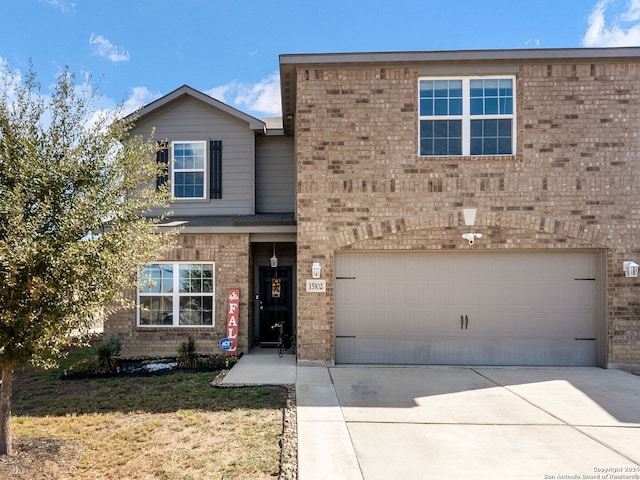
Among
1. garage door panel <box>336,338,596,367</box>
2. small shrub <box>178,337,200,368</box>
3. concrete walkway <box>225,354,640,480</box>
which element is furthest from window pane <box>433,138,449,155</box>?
small shrub <box>178,337,200,368</box>

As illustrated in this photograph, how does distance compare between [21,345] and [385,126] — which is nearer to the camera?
[21,345]

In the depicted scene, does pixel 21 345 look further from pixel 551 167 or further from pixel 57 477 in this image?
pixel 551 167

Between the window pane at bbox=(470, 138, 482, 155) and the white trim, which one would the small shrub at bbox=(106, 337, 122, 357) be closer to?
the white trim

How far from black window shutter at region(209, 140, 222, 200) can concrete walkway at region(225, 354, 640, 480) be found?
491 centimetres

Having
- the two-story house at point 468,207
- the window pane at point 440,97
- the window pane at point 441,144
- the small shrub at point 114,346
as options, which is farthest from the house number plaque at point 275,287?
the window pane at point 440,97

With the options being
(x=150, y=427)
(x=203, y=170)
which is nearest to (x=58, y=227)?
(x=150, y=427)

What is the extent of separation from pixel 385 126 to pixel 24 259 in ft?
21.4

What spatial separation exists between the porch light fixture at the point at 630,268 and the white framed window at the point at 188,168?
381 inches

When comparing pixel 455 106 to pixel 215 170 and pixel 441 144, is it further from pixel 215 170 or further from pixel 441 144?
pixel 215 170

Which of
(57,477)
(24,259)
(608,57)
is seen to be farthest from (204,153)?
(608,57)

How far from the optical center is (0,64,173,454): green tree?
3.93m

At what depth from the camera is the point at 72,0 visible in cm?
1159

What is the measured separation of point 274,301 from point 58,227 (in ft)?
23.0

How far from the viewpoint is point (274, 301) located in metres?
10.8
